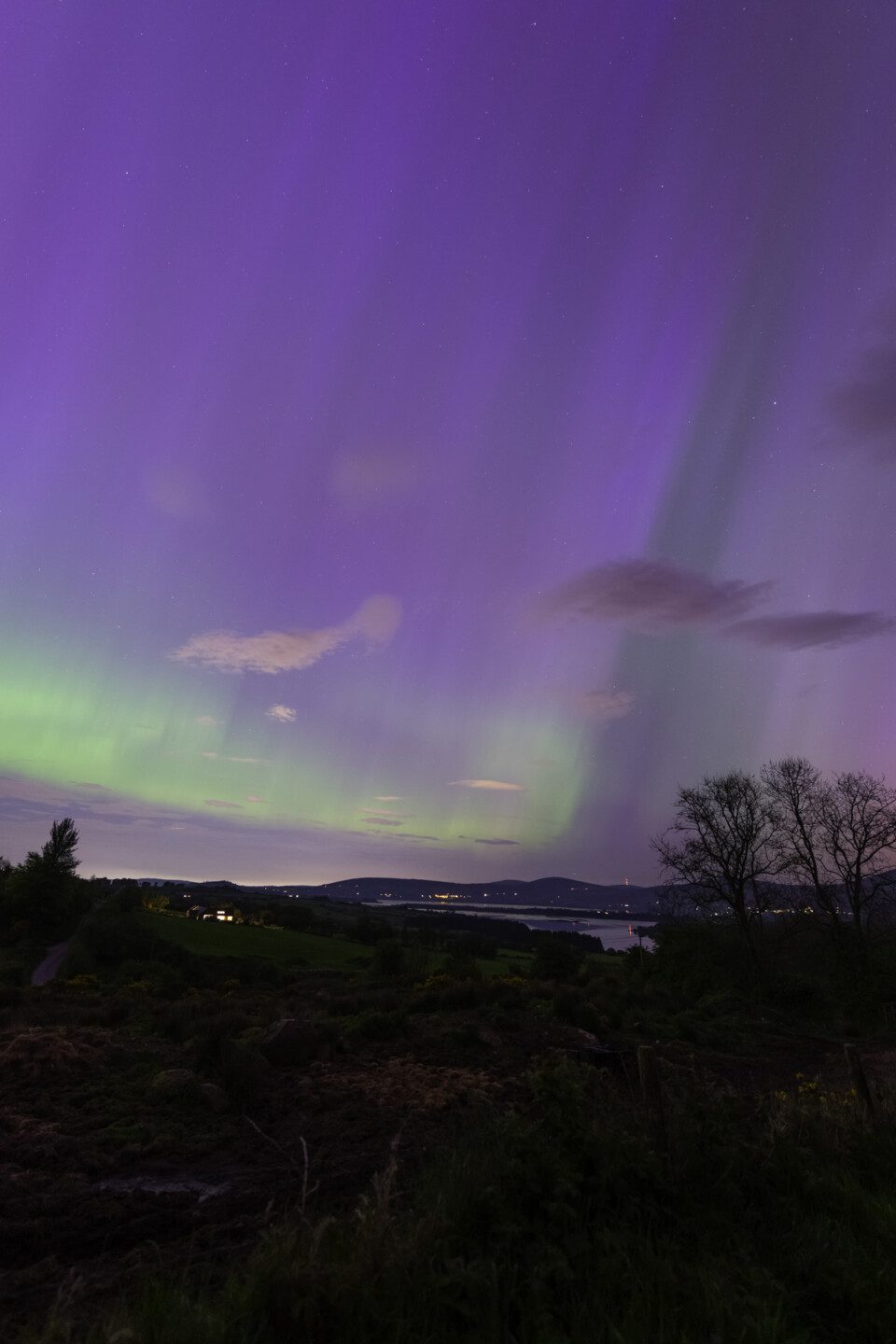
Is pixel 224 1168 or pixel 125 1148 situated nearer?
pixel 224 1168

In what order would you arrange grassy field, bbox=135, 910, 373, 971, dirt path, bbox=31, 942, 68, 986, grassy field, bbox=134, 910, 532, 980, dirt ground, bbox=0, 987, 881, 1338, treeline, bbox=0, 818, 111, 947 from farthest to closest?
1. treeline, bbox=0, 818, 111, 947
2. grassy field, bbox=135, 910, 373, 971
3. grassy field, bbox=134, 910, 532, 980
4. dirt path, bbox=31, 942, 68, 986
5. dirt ground, bbox=0, 987, 881, 1338

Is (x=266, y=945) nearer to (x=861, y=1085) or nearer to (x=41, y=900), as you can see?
(x=41, y=900)

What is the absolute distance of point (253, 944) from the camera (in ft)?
176

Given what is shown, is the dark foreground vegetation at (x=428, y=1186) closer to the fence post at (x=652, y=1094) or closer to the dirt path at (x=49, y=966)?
the fence post at (x=652, y=1094)

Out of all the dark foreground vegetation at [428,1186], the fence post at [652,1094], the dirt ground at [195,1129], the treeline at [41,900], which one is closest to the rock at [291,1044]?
the dark foreground vegetation at [428,1186]

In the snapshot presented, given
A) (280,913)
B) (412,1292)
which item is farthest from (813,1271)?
(280,913)

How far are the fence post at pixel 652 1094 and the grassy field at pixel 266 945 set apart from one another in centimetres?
3299

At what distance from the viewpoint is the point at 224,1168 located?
8.52 meters

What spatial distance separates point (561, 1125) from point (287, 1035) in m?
10.3

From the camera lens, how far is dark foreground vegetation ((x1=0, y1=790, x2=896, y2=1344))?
411 cm

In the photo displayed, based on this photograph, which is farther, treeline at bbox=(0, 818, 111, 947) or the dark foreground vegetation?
treeline at bbox=(0, 818, 111, 947)

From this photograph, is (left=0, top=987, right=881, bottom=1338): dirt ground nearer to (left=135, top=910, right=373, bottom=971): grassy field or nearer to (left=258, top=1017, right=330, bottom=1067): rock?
(left=258, top=1017, right=330, bottom=1067): rock

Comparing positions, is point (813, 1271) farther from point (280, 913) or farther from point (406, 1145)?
point (280, 913)

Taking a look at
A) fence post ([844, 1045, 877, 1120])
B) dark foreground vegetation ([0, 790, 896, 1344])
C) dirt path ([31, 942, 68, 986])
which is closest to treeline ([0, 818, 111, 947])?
dirt path ([31, 942, 68, 986])
